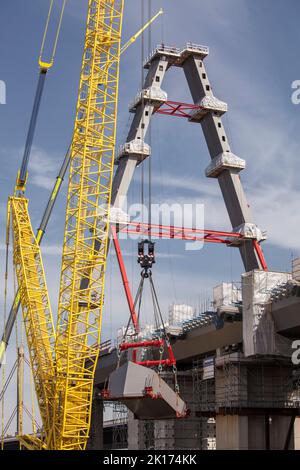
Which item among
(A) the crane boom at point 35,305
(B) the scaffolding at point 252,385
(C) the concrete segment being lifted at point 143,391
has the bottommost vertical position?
(C) the concrete segment being lifted at point 143,391

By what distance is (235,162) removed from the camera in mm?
89938

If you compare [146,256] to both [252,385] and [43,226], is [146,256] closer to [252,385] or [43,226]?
[252,385]

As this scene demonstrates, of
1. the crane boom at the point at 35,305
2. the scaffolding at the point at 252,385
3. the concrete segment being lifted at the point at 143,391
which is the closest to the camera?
the concrete segment being lifted at the point at 143,391

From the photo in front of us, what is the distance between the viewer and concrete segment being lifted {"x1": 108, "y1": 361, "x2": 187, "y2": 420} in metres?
45.2

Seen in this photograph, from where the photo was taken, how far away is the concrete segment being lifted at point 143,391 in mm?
45188

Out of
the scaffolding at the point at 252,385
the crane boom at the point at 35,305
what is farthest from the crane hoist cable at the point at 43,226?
the scaffolding at the point at 252,385

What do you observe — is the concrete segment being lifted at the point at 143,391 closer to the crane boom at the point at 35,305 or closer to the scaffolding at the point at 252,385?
the scaffolding at the point at 252,385

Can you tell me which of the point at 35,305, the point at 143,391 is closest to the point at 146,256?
the point at 143,391

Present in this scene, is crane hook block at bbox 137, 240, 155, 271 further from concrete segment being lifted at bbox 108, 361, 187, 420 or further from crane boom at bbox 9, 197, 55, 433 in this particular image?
crane boom at bbox 9, 197, 55, 433

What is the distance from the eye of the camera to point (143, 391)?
4512 cm

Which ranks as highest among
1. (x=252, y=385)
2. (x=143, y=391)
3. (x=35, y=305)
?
(x=35, y=305)
